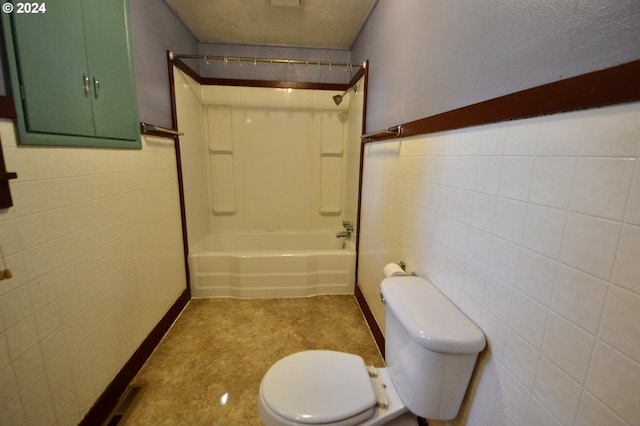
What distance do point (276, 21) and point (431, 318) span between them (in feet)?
8.10

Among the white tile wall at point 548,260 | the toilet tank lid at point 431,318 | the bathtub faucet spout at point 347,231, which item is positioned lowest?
the bathtub faucet spout at point 347,231

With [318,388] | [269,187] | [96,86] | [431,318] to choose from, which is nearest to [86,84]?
[96,86]

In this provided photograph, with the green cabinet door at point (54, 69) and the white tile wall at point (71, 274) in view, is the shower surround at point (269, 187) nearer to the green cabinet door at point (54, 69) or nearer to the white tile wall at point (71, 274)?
the white tile wall at point (71, 274)

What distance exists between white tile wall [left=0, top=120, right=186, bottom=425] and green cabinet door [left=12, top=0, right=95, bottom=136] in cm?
11

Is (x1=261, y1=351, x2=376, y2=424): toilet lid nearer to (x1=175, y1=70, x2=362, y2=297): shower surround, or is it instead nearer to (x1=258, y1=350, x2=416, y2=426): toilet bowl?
(x1=258, y1=350, x2=416, y2=426): toilet bowl

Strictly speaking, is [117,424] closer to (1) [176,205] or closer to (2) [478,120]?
(1) [176,205]

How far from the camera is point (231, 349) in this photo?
1.79 metres

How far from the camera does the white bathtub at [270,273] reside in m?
2.38

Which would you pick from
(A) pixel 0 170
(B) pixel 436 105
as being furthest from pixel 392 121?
(A) pixel 0 170

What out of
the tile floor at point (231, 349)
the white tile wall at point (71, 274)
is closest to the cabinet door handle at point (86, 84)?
the white tile wall at point (71, 274)

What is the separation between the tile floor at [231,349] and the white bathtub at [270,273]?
86mm

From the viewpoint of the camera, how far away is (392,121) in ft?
5.42

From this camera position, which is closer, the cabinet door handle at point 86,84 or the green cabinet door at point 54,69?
the green cabinet door at point 54,69

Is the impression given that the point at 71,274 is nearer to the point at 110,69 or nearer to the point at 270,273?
the point at 110,69
